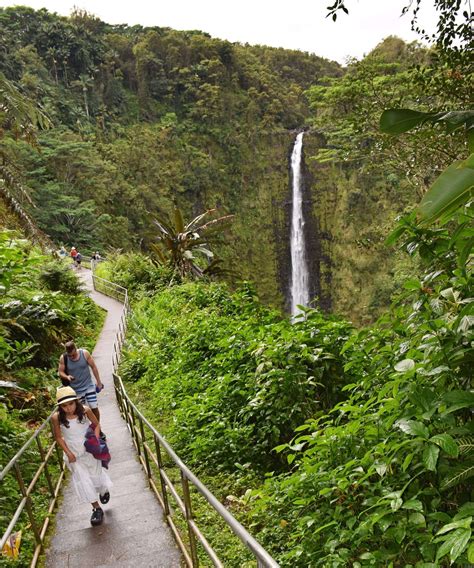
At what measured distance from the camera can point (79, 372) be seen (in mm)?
5488

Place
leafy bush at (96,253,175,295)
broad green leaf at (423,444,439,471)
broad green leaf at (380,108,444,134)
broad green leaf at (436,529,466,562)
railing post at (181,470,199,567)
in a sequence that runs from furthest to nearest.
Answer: leafy bush at (96,253,175,295), railing post at (181,470,199,567), broad green leaf at (423,444,439,471), broad green leaf at (436,529,466,562), broad green leaf at (380,108,444,134)

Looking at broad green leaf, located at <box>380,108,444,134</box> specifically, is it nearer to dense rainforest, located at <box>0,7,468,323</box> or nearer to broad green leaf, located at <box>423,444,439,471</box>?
broad green leaf, located at <box>423,444,439,471</box>

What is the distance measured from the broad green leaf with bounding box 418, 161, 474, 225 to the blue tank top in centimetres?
499

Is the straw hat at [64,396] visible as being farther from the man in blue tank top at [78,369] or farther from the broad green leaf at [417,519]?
the broad green leaf at [417,519]

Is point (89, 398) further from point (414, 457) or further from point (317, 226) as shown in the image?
point (317, 226)

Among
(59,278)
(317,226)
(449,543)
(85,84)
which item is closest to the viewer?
(449,543)

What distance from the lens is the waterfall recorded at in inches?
1358

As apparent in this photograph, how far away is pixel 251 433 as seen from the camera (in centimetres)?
474

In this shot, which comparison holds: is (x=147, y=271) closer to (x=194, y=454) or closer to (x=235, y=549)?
(x=194, y=454)

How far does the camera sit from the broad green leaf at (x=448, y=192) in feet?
3.68

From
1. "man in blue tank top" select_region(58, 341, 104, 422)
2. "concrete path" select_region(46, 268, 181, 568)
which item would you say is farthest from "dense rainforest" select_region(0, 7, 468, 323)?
"concrete path" select_region(46, 268, 181, 568)

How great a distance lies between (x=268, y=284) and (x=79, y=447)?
109ft

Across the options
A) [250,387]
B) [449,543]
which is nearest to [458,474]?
[449,543]

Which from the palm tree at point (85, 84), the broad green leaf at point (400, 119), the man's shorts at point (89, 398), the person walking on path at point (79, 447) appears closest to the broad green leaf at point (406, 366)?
the broad green leaf at point (400, 119)
